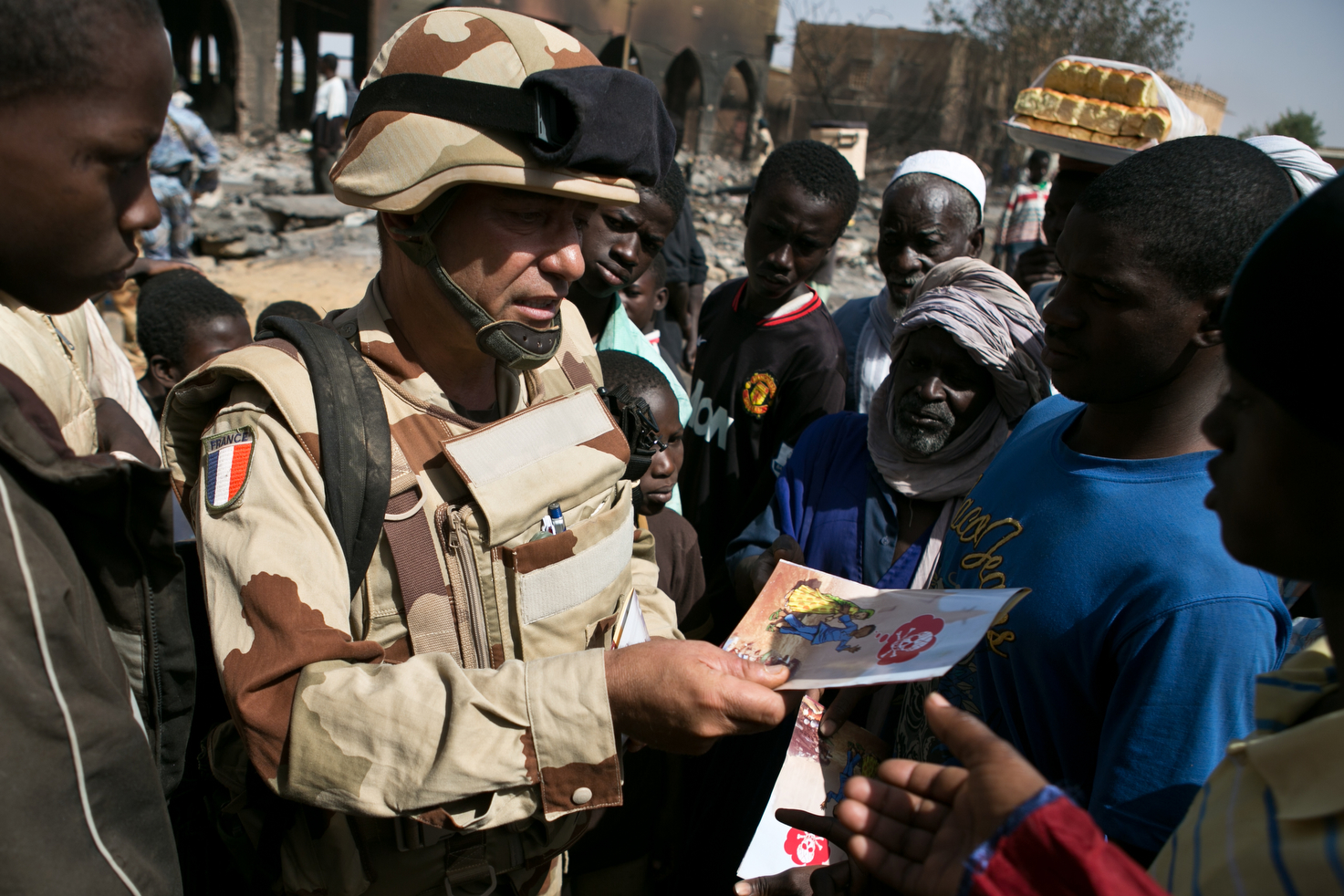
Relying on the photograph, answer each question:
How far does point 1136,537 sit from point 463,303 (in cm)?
145

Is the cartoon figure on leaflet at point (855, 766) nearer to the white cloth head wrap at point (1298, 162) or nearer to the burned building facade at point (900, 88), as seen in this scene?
the white cloth head wrap at point (1298, 162)

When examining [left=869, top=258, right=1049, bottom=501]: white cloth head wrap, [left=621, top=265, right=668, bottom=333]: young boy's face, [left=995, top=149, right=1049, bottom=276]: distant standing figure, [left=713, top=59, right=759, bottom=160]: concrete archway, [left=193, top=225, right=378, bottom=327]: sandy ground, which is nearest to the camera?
[left=869, top=258, right=1049, bottom=501]: white cloth head wrap

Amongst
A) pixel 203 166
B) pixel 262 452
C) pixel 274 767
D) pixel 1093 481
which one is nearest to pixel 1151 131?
pixel 1093 481

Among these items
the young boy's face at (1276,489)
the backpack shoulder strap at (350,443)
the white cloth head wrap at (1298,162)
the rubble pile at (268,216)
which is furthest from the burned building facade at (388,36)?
the young boy's face at (1276,489)

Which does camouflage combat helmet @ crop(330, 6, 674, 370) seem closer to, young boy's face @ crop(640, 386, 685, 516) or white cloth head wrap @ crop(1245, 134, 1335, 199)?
young boy's face @ crop(640, 386, 685, 516)

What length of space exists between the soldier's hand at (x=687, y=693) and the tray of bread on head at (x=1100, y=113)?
10.2 ft

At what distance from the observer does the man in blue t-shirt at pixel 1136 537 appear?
4.83ft

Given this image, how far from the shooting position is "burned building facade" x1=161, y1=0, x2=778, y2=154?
1789cm

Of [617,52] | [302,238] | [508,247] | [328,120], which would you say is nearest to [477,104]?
[508,247]

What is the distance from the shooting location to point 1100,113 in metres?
3.72

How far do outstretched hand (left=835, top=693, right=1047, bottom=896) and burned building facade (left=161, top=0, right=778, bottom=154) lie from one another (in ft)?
60.2

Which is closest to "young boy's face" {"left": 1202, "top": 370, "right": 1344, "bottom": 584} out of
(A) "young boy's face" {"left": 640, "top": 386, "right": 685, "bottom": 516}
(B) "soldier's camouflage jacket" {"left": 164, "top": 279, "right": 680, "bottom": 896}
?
(B) "soldier's camouflage jacket" {"left": 164, "top": 279, "right": 680, "bottom": 896}

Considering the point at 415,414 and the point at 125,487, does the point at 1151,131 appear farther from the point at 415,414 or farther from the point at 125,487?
the point at 125,487

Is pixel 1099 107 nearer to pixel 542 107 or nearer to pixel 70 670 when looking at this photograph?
pixel 542 107
